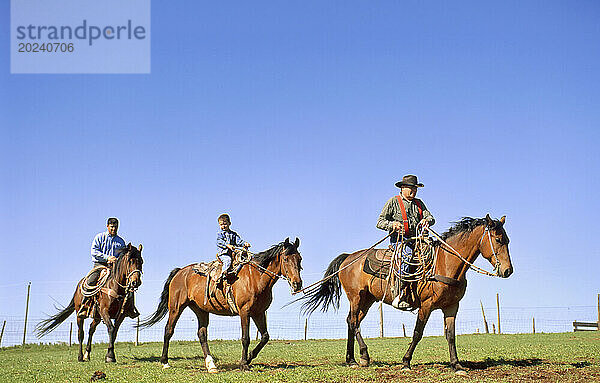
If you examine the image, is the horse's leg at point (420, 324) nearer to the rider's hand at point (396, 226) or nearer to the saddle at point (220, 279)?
the rider's hand at point (396, 226)

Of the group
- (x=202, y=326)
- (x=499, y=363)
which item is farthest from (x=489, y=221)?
(x=202, y=326)

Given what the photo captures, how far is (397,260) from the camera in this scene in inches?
454

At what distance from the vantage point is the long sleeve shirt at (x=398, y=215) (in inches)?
461

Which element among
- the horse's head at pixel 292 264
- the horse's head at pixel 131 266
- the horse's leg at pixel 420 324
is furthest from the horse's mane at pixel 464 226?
the horse's head at pixel 131 266

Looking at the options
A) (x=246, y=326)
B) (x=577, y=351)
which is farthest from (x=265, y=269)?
(x=577, y=351)

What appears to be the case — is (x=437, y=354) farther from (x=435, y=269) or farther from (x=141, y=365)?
(x=141, y=365)

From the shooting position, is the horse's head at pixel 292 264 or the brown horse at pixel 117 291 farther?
the brown horse at pixel 117 291

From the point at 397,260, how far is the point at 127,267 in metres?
6.61

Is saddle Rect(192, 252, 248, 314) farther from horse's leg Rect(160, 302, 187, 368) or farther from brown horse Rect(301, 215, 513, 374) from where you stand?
brown horse Rect(301, 215, 513, 374)

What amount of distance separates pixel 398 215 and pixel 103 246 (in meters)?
8.01

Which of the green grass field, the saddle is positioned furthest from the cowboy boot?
the saddle

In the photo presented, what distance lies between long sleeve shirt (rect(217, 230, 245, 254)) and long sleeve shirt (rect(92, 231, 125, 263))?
4.34 m

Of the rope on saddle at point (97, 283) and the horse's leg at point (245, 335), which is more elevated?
the rope on saddle at point (97, 283)

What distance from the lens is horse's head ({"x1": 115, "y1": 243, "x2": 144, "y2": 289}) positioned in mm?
14094
